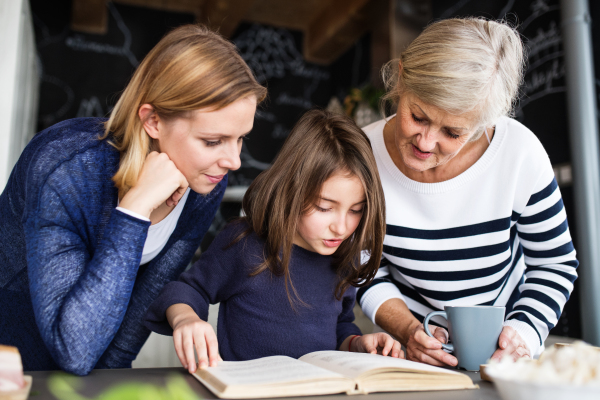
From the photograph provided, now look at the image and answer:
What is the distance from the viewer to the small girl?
967 mm

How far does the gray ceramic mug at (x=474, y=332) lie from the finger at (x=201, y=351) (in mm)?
410

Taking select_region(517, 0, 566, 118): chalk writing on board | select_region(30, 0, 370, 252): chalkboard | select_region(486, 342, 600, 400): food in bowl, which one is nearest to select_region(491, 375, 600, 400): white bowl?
select_region(486, 342, 600, 400): food in bowl

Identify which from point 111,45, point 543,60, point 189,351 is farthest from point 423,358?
point 111,45

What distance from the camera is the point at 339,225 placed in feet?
3.17

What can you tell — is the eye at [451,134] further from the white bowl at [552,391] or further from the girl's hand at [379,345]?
the white bowl at [552,391]

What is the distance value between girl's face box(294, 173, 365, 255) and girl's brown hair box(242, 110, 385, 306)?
0.01 m

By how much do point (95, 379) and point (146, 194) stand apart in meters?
0.29

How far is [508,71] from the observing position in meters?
1.06

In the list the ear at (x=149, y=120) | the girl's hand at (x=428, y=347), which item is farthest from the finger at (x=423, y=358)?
the ear at (x=149, y=120)

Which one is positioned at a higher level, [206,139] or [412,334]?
[206,139]

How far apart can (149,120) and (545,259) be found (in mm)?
901

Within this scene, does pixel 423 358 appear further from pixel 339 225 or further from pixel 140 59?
pixel 140 59

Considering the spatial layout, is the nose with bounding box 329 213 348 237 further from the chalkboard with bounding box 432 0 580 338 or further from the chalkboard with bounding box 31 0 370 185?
the chalkboard with bounding box 31 0 370 185

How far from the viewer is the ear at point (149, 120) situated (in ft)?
3.05
